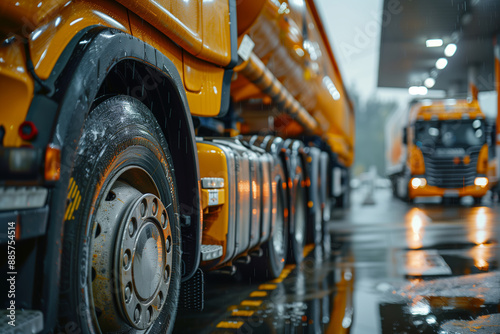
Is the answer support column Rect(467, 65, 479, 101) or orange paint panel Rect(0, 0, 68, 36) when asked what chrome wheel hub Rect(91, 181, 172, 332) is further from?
support column Rect(467, 65, 479, 101)

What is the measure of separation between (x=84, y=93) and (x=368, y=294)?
372 centimetres

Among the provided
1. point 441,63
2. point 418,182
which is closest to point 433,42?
point 418,182

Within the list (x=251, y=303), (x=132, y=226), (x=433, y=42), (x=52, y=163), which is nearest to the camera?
(x=52, y=163)

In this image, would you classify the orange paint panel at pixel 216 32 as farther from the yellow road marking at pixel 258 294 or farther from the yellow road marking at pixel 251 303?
the yellow road marking at pixel 258 294

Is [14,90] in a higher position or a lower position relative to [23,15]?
lower

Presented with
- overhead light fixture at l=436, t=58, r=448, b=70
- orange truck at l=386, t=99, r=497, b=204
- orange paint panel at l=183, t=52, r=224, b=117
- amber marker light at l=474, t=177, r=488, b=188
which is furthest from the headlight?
orange paint panel at l=183, t=52, r=224, b=117

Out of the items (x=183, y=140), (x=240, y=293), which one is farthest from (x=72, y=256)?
(x=240, y=293)

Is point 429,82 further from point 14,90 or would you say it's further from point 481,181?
point 14,90

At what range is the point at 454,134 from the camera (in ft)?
63.7

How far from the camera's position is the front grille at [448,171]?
19.2m

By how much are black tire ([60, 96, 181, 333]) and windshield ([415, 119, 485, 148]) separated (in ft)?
59.3

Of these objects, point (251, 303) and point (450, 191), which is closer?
point (251, 303)

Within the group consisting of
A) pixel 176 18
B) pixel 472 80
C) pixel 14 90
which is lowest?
pixel 14 90

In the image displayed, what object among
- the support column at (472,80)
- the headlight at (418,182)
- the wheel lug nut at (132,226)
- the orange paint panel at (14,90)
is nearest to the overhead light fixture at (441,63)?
the support column at (472,80)
